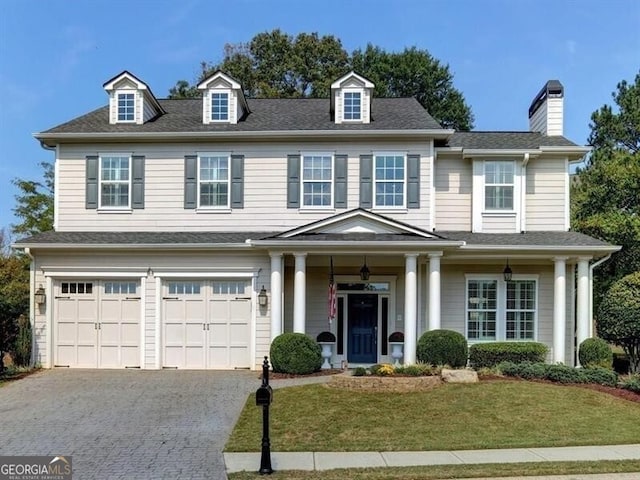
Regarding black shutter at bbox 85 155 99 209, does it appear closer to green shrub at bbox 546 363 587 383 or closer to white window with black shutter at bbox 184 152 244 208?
white window with black shutter at bbox 184 152 244 208

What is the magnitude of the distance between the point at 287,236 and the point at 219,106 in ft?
16.4

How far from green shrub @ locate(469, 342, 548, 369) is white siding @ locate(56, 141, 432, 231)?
3.84 metres

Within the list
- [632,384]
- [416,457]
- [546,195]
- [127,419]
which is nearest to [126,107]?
[127,419]

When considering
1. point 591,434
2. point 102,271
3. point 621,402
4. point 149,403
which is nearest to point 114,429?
point 149,403

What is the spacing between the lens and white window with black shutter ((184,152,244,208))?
16.3m

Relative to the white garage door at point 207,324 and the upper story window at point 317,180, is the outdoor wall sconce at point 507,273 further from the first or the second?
the white garage door at point 207,324

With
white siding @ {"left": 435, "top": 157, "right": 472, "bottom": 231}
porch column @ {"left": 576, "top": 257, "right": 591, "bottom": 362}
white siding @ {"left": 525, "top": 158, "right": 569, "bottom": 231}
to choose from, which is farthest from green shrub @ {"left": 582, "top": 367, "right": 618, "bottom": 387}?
white siding @ {"left": 435, "top": 157, "right": 472, "bottom": 231}

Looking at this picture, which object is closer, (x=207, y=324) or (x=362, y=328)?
(x=207, y=324)

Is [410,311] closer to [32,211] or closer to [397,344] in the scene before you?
[397,344]

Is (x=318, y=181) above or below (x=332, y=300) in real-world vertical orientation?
above

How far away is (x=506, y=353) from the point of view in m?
15.2

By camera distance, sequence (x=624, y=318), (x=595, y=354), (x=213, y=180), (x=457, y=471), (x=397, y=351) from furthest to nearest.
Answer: (x=213, y=180)
(x=624, y=318)
(x=397, y=351)
(x=595, y=354)
(x=457, y=471)

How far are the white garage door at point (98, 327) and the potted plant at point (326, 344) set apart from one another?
4984 millimetres

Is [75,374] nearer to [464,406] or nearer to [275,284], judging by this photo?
[275,284]
